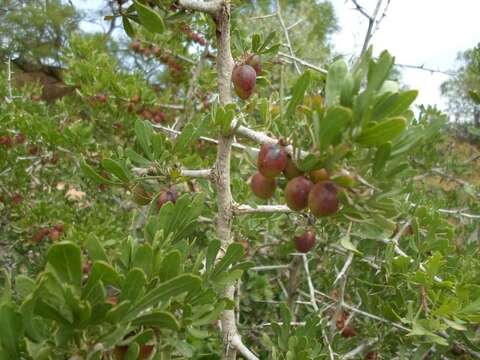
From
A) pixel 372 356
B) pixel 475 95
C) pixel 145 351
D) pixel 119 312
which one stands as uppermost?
pixel 475 95

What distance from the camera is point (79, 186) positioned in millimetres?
2830

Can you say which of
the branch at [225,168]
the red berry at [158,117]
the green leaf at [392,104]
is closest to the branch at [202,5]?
the branch at [225,168]

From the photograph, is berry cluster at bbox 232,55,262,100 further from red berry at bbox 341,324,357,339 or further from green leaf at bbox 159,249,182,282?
red berry at bbox 341,324,357,339

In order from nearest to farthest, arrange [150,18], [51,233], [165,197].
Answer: [150,18]
[165,197]
[51,233]

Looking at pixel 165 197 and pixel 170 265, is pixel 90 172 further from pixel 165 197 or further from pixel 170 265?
pixel 170 265

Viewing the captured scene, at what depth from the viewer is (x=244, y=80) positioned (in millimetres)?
980

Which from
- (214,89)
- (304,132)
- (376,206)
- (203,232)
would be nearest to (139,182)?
(304,132)

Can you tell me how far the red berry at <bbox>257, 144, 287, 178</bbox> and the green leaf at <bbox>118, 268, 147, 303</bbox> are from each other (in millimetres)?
292

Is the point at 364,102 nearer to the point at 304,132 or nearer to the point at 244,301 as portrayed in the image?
the point at 304,132

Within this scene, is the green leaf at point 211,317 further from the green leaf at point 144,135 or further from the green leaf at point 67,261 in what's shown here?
the green leaf at point 144,135

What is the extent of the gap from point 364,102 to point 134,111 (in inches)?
92.8

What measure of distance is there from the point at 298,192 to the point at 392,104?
0.21 meters

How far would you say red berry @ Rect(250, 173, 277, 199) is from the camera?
82 cm

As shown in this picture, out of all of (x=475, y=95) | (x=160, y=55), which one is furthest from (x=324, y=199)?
(x=160, y=55)
